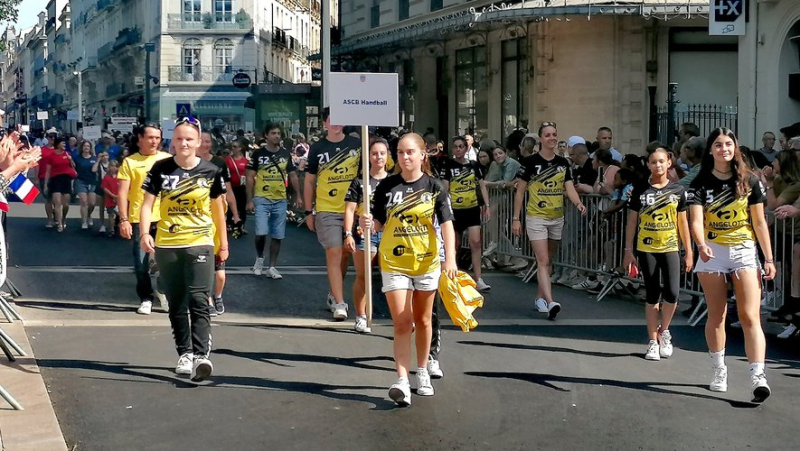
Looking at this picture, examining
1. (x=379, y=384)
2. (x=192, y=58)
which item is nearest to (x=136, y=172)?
(x=379, y=384)

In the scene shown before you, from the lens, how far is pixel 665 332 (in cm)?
973

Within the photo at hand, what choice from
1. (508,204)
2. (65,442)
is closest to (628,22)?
(508,204)

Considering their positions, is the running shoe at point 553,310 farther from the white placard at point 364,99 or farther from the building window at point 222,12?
the building window at point 222,12

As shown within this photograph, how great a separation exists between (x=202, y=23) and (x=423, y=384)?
63.2 metres

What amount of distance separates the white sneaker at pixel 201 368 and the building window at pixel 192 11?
62.4 metres

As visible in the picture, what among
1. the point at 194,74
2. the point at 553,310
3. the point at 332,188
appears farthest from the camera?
the point at 194,74

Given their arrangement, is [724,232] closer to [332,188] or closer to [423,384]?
[423,384]

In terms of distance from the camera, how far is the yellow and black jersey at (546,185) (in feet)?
Answer: 39.0

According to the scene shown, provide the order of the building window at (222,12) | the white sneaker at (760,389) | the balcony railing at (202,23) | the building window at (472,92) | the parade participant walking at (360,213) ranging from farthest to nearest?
the building window at (222,12) < the balcony railing at (202,23) < the building window at (472,92) < the parade participant walking at (360,213) < the white sneaker at (760,389)

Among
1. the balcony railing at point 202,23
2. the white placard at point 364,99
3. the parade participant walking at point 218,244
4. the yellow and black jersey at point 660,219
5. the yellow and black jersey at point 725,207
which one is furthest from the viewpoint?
the balcony railing at point 202,23

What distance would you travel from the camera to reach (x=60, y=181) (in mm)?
22469

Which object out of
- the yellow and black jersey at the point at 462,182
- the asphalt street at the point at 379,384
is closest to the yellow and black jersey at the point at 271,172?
the asphalt street at the point at 379,384

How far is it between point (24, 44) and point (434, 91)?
147m

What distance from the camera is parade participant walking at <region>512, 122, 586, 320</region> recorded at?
11.8 meters
